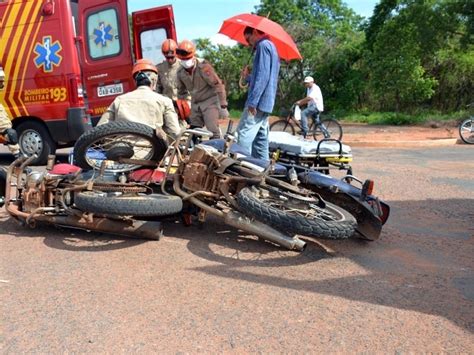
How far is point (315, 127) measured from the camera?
1235 centimetres

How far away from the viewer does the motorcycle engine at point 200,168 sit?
4281 mm

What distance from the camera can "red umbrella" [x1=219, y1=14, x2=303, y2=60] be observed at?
5520mm

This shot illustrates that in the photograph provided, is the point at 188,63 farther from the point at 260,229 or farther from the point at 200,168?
the point at 260,229

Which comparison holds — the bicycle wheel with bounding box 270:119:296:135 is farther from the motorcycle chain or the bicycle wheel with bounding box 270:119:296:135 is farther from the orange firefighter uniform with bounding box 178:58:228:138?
the motorcycle chain

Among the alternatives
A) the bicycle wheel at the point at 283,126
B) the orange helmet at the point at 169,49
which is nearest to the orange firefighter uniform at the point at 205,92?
the orange helmet at the point at 169,49

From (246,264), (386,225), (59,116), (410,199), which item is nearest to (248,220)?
(246,264)

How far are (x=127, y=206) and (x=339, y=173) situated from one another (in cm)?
475

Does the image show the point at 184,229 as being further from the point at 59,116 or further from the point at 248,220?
the point at 59,116

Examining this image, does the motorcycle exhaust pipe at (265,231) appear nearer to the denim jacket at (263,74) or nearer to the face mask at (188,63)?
the denim jacket at (263,74)

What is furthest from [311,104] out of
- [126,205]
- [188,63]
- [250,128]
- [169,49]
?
[126,205]

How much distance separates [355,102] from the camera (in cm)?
2655

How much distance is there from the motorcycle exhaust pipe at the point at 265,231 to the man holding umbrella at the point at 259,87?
60.8 inches

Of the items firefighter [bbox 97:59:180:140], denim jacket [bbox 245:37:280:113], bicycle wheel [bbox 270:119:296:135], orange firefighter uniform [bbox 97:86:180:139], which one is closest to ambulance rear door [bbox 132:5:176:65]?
denim jacket [bbox 245:37:280:113]

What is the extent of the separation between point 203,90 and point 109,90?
5.81 ft
